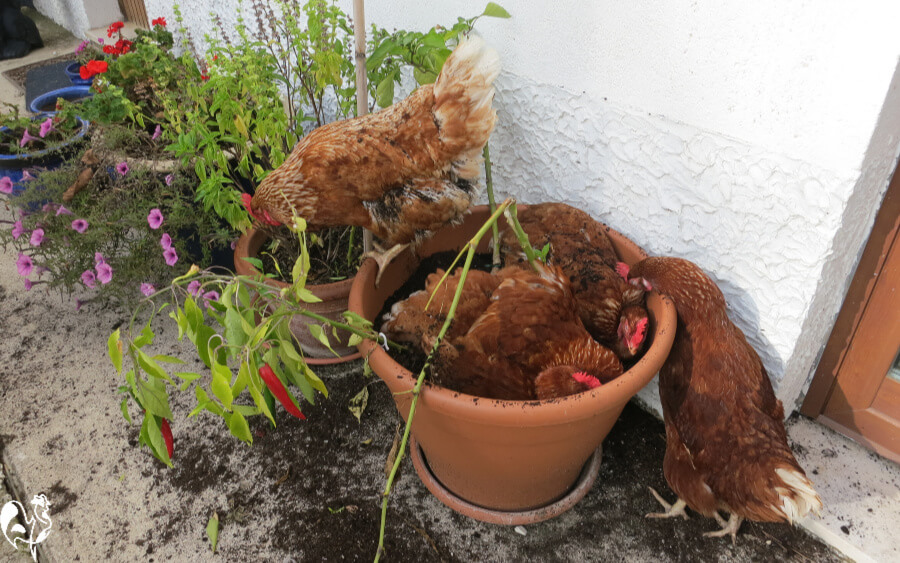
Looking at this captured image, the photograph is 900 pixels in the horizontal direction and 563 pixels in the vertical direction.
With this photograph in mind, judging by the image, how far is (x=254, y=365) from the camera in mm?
1164

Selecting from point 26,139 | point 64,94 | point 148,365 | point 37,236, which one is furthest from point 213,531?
point 64,94

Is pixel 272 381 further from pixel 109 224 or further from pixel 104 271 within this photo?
pixel 109 224

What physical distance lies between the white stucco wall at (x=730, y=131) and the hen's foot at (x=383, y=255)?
2.22ft

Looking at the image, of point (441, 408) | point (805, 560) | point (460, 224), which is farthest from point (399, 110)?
point (805, 560)

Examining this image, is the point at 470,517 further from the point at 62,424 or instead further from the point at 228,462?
the point at 62,424

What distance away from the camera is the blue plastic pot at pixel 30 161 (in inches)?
107

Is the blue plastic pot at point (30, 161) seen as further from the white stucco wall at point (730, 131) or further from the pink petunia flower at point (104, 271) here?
the white stucco wall at point (730, 131)

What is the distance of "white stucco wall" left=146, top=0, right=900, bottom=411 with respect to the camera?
4.71 feet

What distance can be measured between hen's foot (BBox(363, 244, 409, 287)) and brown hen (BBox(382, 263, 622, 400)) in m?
0.43

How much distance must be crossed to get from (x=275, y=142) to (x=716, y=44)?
5.39ft

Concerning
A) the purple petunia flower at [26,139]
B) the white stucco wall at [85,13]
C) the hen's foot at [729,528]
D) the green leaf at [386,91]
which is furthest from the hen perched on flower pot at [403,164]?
the white stucco wall at [85,13]

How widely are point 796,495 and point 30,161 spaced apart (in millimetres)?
3447

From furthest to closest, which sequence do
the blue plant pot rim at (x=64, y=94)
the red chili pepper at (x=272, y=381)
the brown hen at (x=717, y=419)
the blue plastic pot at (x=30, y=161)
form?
1. the blue plant pot rim at (x=64, y=94)
2. the blue plastic pot at (x=30, y=161)
3. the brown hen at (x=717, y=419)
4. the red chili pepper at (x=272, y=381)

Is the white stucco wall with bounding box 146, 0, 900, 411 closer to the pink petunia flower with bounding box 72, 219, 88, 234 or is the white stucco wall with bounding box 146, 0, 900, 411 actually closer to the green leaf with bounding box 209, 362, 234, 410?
the green leaf with bounding box 209, 362, 234, 410
